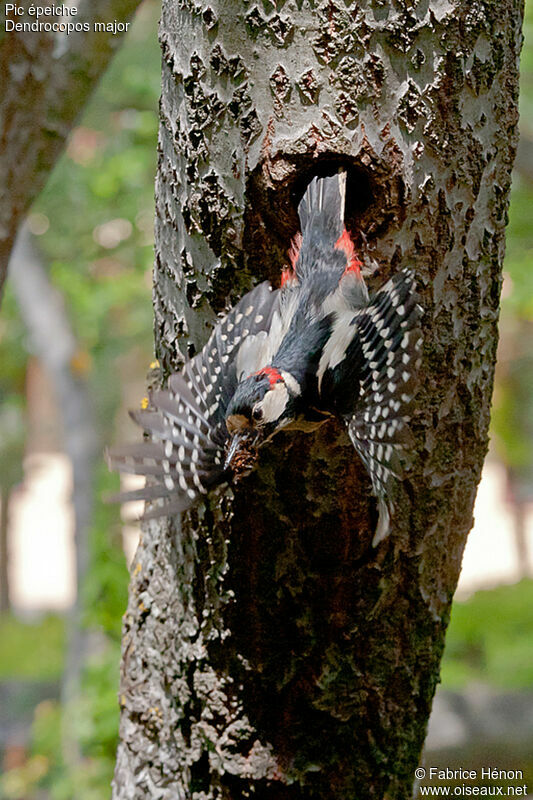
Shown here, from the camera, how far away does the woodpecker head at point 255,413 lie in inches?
66.2

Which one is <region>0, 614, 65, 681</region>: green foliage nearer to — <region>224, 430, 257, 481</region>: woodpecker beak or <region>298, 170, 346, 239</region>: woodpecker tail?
<region>224, 430, 257, 481</region>: woodpecker beak

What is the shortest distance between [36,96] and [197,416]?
4.08 feet

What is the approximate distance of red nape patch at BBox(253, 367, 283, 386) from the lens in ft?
5.83

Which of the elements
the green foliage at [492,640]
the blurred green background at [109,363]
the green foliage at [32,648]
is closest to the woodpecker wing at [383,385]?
the blurred green background at [109,363]

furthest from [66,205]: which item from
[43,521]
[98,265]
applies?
[43,521]

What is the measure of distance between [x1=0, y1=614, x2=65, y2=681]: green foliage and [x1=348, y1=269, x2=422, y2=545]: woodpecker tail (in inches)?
387

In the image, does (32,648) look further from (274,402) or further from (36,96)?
(274,402)

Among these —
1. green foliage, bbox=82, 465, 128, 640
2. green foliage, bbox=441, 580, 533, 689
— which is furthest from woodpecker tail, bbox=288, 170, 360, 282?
green foliage, bbox=441, 580, 533, 689

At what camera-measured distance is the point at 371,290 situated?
1.83 metres

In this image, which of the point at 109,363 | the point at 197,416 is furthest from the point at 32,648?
the point at 197,416

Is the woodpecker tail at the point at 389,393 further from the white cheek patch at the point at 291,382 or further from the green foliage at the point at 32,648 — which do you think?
the green foliage at the point at 32,648

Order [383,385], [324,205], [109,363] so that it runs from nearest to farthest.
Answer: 1. [324,205]
2. [383,385]
3. [109,363]

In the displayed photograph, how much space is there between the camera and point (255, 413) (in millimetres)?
1698

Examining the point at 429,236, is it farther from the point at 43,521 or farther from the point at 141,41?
the point at 43,521
